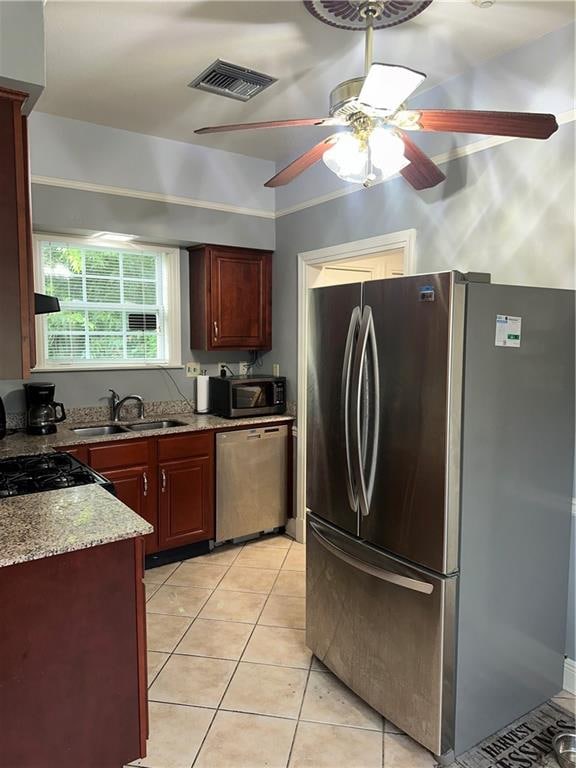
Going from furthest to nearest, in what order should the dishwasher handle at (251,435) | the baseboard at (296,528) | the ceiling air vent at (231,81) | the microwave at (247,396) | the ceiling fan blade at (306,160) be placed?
1. the baseboard at (296,528)
2. the microwave at (247,396)
3. the dishwasher handle at (251,435)
4. the ceiling air vent at (231,81)
5. the ceiling fan blade at (306,160)

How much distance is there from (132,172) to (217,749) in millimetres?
3251

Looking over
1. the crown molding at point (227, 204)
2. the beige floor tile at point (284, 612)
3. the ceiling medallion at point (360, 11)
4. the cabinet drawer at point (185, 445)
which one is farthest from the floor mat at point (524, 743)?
the ceiling medallion at point (360, 11)

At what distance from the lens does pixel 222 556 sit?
368 centimetres

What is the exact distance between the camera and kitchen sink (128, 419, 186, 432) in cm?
366

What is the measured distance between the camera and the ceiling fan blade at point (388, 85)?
4.86ft

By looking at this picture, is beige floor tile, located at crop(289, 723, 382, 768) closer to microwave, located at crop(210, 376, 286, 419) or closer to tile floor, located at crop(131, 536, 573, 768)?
tile floor, located at crop(131, 536, 573, 768)

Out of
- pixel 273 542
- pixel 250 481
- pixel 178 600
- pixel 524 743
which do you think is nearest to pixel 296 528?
pixel 273 542

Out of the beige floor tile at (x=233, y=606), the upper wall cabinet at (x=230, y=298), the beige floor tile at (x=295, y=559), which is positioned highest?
the upper wall cabinet at (x=230, y=298)

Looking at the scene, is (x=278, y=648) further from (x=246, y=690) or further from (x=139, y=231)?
(x=139, y=231)

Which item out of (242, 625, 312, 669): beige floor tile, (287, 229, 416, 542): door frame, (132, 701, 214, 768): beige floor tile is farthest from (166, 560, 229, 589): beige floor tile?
(132, 701, 214, 768): beige floor tile

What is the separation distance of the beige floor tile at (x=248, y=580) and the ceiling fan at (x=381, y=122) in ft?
7.93

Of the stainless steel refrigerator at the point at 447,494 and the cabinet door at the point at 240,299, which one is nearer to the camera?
the stainless steel refrigerator at the point at 447,494

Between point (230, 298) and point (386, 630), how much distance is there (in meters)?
2.64

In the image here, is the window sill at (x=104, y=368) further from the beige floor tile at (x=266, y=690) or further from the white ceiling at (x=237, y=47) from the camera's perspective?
the beige floor tile at (x=266, y=690)
